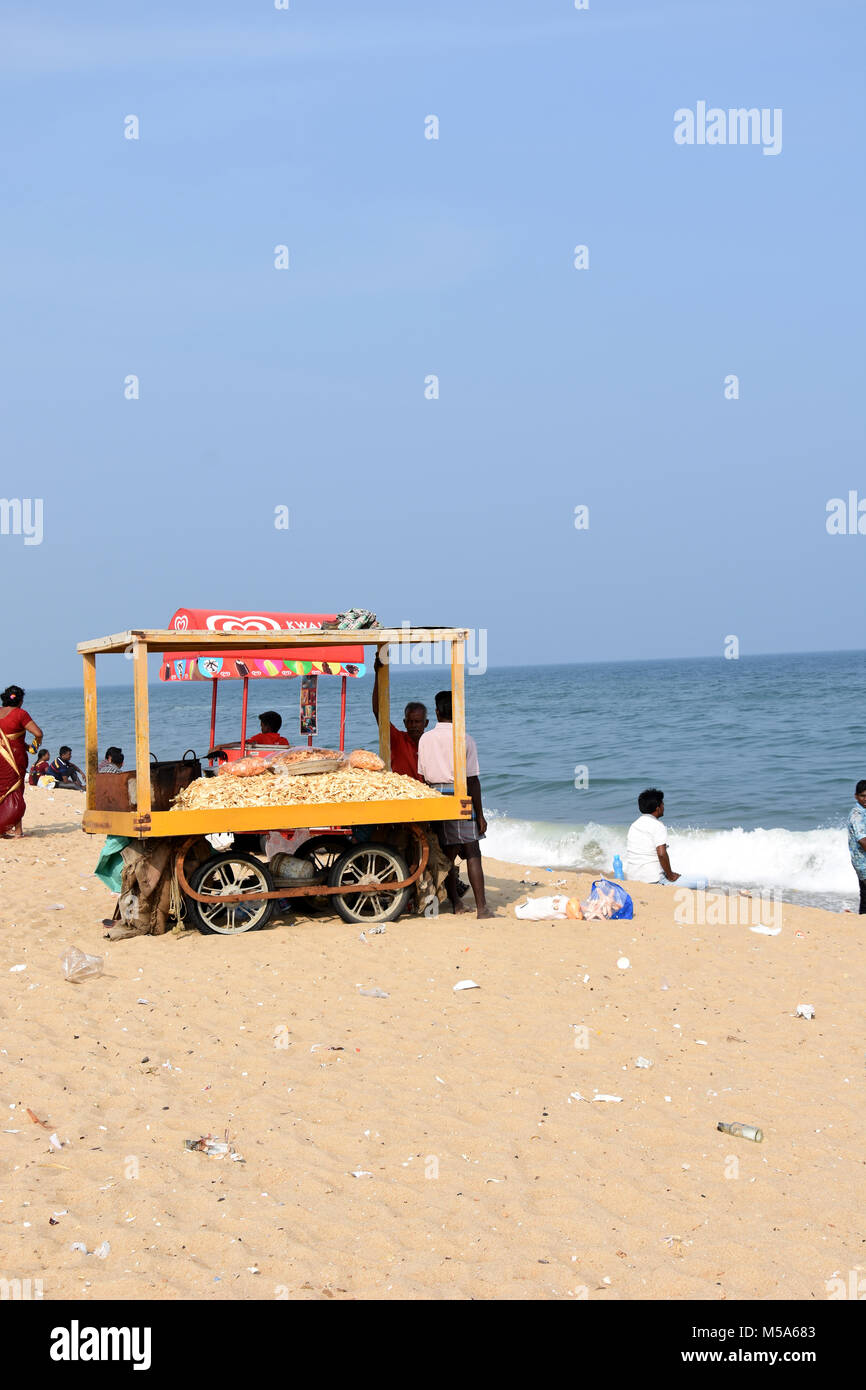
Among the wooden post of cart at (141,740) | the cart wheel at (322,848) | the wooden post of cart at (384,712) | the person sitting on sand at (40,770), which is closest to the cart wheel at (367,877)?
the cart wheel at (322,848)

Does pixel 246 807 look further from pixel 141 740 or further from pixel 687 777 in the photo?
pixel 687 777

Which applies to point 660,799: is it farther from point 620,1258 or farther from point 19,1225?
point 19,1225

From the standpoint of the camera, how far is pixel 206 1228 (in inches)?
166

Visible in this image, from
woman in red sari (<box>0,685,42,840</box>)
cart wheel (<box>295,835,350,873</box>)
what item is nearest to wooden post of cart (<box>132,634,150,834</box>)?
cart wheel (<box>295,835,350,873</box>)

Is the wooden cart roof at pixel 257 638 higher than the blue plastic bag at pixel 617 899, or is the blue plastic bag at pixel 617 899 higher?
the wooden cart roof at pixel 257 638

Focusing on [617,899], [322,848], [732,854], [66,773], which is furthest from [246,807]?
[66,773]

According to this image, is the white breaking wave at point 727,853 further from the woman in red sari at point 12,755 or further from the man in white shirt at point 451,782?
the woman in red sari at point 12,755

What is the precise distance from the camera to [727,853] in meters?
16.5

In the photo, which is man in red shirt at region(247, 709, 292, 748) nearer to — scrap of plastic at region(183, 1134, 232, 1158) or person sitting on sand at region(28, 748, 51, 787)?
scrap of plastic at region(183, 1134, 232, 1158)

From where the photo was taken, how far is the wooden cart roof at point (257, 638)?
Answer: 825 centimetres

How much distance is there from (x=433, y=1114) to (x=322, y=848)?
405 cm

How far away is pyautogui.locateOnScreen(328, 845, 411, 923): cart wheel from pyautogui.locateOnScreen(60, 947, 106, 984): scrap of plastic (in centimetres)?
196

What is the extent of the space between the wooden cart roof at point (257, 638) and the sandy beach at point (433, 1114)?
2190mm

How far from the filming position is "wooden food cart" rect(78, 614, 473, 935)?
27.1 feet
